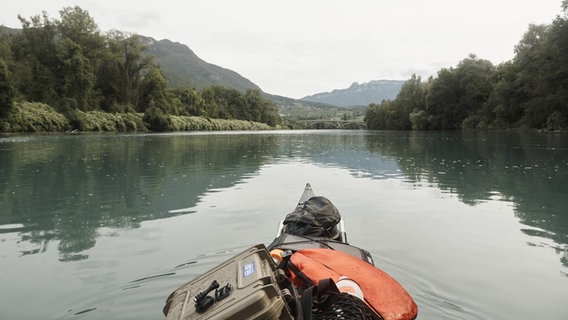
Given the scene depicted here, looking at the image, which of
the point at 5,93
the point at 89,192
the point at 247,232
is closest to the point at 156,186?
the point at 89,192

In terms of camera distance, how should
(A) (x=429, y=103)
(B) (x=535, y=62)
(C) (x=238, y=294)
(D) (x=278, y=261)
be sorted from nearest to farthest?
1. (C) (x=238, y=294)
2. (D) (x=278, y=261)
3. (B) (x=535, y=62)
4. (A) (x=429, y=103)

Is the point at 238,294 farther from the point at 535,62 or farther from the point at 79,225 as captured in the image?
the point at 535,62

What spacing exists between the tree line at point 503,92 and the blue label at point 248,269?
48.0 metres

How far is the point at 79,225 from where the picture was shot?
25.8 feet

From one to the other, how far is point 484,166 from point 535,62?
39612mm

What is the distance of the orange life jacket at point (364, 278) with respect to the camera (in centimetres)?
313

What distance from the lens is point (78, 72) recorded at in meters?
59.4

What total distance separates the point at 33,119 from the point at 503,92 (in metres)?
60.9

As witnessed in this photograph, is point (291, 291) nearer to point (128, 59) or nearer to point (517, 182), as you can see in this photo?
→ point (517, 182)

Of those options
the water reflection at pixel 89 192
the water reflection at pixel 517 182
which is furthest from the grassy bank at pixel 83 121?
the water reflection at pixel 517 182

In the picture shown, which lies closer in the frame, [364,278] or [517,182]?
[364,278]

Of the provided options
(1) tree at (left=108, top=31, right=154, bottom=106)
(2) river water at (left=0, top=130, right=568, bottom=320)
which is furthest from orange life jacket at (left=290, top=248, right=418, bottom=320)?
(1) tree at (left=108, top=31, right=154, bottom=106)

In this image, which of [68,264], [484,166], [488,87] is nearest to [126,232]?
[68,264]

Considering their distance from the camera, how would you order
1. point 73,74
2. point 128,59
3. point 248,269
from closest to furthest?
point 248,269
point 73,74
point 128,59
